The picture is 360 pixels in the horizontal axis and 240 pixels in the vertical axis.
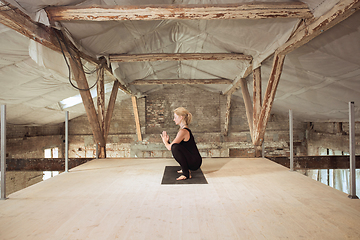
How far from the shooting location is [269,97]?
4.02m

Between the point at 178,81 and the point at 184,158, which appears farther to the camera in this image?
the point at 178,81

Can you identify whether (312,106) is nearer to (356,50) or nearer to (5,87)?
(356,50)

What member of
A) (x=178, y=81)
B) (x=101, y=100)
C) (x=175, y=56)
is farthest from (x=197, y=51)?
(x=101, y=100)

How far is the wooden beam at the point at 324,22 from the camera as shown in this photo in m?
2.07

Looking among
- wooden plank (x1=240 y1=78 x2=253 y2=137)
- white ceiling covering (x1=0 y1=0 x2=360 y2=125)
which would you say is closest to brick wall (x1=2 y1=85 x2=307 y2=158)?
white ceiling covering (x1=0 y1=0 x2=360 y2=125)

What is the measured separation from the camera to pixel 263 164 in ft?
12.1

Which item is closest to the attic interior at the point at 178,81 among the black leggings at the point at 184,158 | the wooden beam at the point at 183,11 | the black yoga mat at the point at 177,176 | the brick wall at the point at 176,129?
the wooden beam at the point at 183,11

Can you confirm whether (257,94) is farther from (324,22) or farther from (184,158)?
(184,158)

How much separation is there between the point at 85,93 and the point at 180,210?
288 centimetres

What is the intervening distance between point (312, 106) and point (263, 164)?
3.57 m

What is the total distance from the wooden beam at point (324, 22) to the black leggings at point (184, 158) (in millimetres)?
2152

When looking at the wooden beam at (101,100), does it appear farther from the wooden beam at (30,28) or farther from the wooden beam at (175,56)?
the wooden beam at (30,28)

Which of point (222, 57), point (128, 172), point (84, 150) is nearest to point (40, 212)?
point (128, 172)

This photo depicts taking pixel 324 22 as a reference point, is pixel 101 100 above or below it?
below
